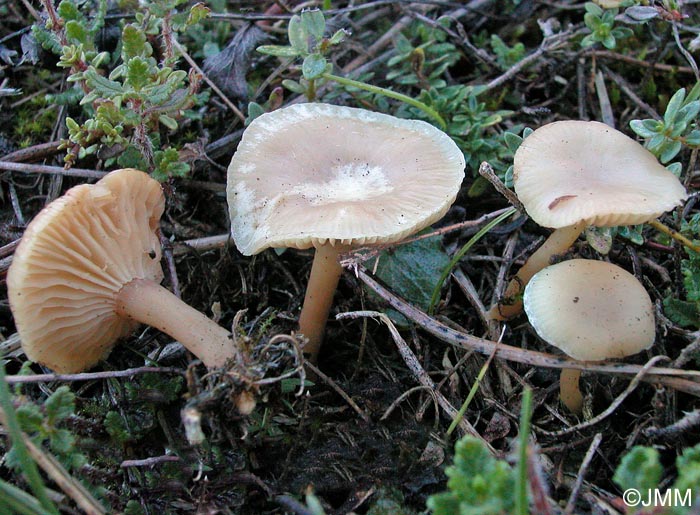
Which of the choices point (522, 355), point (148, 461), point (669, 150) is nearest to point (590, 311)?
point (522, 355)

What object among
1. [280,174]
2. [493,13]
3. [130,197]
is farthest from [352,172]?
[493,13]

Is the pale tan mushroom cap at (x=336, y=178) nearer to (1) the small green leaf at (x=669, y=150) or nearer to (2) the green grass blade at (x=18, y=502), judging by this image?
(1) the small green leaf at (x=669, y=150)

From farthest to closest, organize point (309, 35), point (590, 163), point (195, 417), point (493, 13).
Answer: point (493, 13)
point (309, 35)
point (590, 163)
point (195, 417)

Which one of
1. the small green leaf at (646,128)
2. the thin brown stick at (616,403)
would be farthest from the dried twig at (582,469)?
the small green leaf at (646,128)

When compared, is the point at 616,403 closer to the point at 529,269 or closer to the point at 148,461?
the point at 529,269

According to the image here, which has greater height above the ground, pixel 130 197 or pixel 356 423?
pixel 130 197

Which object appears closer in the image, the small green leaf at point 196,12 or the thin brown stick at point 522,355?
the thin brown stick at point 522,355

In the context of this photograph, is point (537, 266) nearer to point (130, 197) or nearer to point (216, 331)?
point (216, 331)
